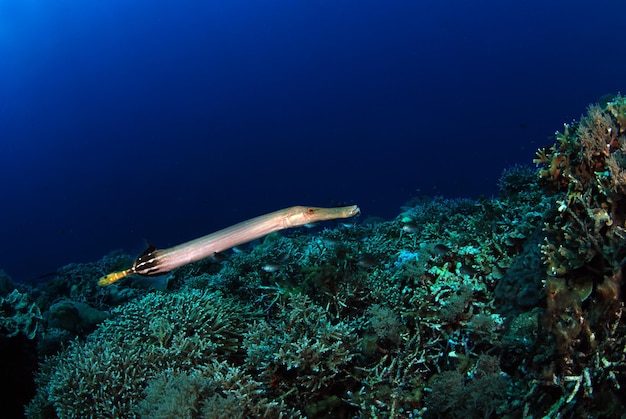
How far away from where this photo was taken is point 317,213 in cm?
445

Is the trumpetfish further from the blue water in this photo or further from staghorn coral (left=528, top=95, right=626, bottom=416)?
the blue water

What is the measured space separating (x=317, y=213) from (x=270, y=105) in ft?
382

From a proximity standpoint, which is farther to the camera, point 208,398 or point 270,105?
point 270,105

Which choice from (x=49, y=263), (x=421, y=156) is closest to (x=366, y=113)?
(x=421, y=156)

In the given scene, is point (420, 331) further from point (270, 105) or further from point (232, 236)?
point (270, 105)

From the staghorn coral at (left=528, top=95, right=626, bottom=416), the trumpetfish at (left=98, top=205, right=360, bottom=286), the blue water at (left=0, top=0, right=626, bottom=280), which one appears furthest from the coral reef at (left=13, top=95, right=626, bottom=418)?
the blue water at (left=0, top=0, right=626, bottom=280)

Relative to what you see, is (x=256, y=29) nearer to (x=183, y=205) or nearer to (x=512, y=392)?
(x=183, y=205)

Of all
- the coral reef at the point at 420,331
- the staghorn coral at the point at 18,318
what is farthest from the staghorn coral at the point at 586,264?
the staghorn coral at the point at 18,318

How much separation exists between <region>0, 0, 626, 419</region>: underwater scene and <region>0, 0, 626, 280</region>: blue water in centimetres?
71

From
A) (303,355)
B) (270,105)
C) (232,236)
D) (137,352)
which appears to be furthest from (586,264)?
(270,105)

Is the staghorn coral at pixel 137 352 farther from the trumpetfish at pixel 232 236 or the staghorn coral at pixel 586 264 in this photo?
the staghorn coral at pixel 586 264

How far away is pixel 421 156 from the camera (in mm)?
94688

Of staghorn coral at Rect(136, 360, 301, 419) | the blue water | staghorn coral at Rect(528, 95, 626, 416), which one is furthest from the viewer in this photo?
the blue water

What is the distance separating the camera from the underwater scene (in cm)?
355
